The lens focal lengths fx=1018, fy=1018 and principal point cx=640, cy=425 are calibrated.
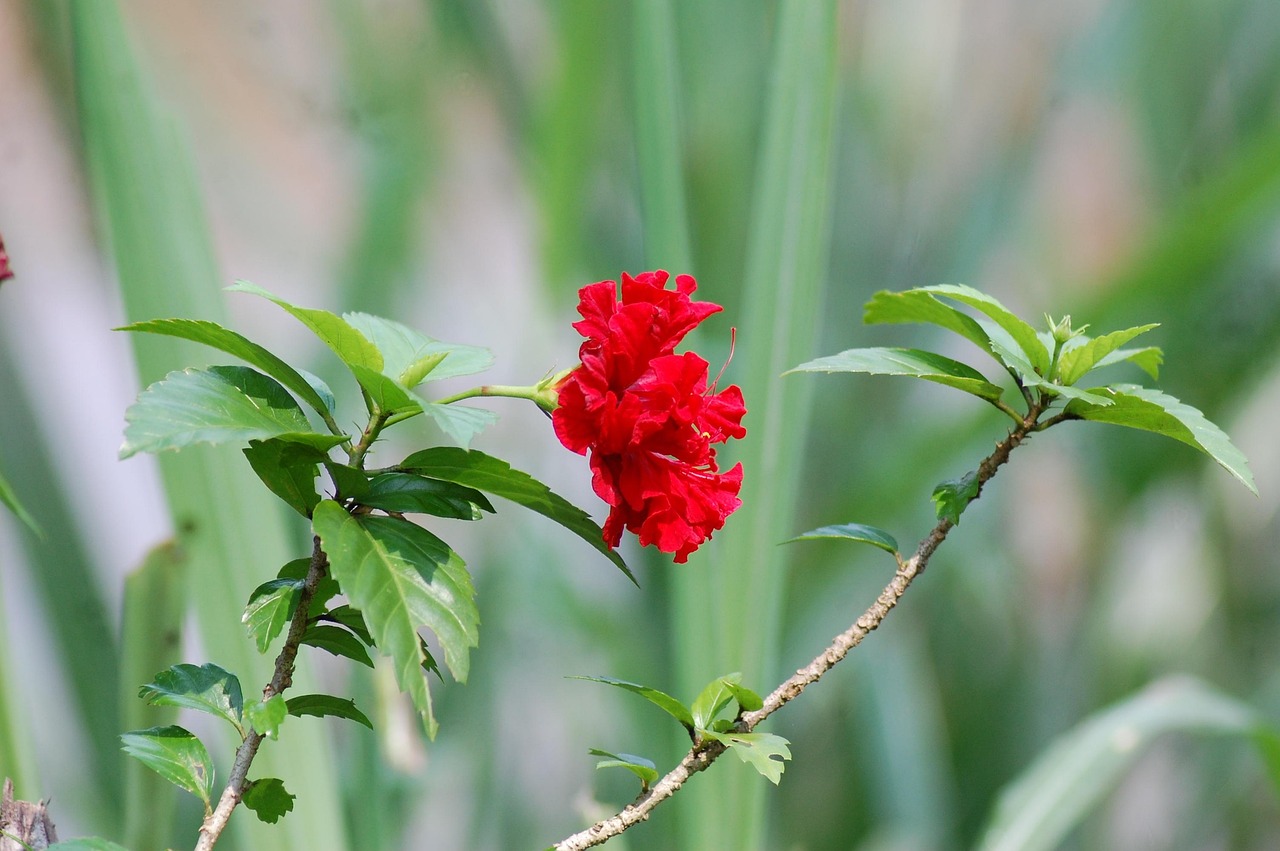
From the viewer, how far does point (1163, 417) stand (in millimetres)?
203

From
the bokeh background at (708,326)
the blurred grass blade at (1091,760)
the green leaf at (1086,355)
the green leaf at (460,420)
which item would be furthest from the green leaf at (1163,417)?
the blurred grass blade at (1091,760)

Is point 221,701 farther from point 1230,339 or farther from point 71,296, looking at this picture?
point 1230,339

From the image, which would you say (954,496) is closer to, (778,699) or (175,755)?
(778,699)

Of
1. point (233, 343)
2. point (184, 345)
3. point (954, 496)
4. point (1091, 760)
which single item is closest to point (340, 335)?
point (233, 343)

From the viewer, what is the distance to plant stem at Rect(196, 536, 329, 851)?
0.17 m

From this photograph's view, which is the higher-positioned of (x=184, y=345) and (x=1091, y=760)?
(x=184, y=345)

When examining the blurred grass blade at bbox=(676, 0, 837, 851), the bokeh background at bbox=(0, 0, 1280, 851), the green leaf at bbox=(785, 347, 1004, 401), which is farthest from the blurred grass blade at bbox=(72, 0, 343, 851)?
the green leaf at bbox=(785, 347, 1004, 401)

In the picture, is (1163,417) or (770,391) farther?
(770,391)

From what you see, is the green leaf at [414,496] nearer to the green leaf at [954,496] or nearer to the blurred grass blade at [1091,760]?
the green leaf at [954,496]

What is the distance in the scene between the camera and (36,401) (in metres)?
0.60

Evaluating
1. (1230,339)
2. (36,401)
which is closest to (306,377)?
(36,401)

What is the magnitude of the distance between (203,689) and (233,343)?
66 mm

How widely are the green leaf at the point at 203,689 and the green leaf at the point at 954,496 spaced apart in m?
0.14

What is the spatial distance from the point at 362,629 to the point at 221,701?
0.03 meters
